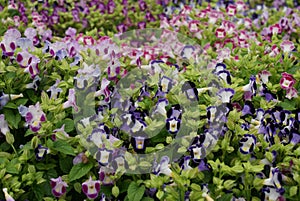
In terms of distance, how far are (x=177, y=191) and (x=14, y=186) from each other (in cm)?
81

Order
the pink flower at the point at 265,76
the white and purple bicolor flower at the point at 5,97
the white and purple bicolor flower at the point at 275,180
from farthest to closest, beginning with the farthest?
the pink flower at the point at 265,76 → the white and purple bicolor flower at the point at 5,97 → the white and purple bicolor flower at the point at 275,180

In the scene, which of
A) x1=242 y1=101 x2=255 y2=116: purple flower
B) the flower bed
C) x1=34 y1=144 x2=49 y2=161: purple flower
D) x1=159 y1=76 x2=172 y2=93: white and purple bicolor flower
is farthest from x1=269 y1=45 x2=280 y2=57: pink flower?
x1=34 y1=144 x2=49 y2=161: purple flower

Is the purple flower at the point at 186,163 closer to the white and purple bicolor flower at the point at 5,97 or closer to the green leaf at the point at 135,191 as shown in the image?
the green leaf at the point at 135,191

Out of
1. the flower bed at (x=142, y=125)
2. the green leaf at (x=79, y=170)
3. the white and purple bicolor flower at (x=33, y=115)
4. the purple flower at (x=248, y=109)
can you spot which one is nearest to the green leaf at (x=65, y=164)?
the flower bed at (x=142, y=125)

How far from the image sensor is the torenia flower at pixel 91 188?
250cm

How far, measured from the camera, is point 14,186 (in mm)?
2561

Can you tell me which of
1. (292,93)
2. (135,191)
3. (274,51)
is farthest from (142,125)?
(274,51)

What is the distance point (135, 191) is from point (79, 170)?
0.31 metres

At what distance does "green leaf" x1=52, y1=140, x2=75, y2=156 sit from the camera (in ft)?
8.58

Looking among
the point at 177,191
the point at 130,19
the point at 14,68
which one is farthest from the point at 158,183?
the point at 130,19

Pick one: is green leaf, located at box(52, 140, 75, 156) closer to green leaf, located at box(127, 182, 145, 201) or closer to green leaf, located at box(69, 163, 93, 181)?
green leaf, located at box(69, 163, 93, 181)

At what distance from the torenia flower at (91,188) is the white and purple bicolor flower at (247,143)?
753 millimetres

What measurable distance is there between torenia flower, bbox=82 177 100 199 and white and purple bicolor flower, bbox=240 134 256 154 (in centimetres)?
75

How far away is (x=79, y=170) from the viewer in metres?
2.60
